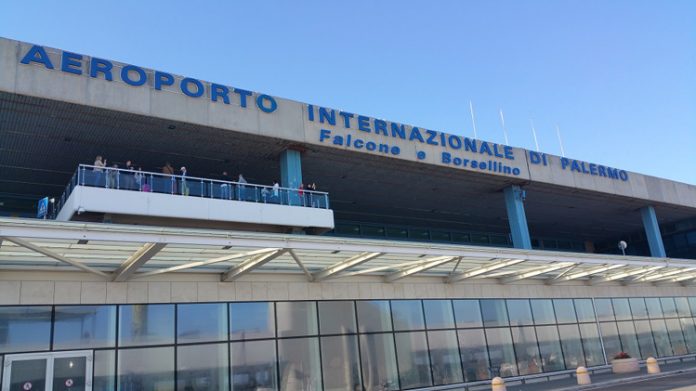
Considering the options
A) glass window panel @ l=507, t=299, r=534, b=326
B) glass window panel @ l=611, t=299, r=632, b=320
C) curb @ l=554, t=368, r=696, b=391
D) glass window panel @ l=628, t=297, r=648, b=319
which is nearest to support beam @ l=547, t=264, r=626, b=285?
glass window panel @ l=507, t=299, r=534, b=326

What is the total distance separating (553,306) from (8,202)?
25597 millimetres

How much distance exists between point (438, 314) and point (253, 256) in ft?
32.5

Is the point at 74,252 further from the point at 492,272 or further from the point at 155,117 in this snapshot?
the point at 492,272

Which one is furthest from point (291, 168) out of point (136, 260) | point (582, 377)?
point (582, 377)

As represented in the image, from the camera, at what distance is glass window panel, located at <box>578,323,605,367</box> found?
1109 inches

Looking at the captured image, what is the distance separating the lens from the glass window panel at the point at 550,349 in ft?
85.9

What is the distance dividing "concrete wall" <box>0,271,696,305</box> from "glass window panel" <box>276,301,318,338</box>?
29 cm

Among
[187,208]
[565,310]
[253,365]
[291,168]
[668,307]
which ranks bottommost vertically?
[253,365]

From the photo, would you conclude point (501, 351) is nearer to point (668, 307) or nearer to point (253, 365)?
point (253, 365)

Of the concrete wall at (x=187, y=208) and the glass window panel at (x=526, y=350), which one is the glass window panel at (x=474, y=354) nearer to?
the glass window panel at (x=526, y=350)

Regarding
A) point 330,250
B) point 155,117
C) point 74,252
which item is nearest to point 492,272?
point 330,250

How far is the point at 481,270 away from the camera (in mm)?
22469

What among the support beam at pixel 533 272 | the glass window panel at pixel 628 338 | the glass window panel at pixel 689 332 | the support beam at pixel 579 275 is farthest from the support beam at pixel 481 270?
the glass window panel at pixel 689 332

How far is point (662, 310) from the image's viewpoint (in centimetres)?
3344
